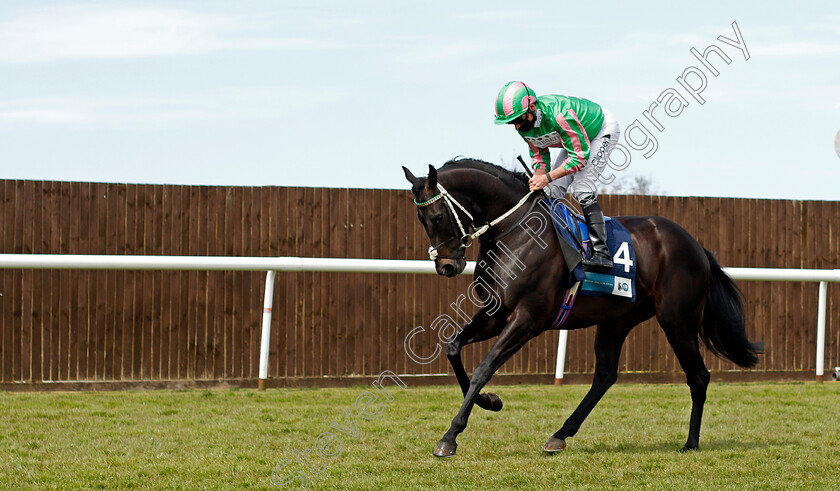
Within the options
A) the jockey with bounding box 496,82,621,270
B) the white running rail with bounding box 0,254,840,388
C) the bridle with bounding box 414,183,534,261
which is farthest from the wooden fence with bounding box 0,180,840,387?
the bridle with bounding box 414,183,534,261

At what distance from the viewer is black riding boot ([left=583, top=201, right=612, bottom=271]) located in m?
5.71

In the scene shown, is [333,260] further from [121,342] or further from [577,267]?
[577,267]

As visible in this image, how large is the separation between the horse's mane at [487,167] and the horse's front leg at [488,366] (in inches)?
33.2

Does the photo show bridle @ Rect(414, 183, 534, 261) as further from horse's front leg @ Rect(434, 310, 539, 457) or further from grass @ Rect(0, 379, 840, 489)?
grass @ Rect(0, 379, 840, 489)

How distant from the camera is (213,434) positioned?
615 centimetres

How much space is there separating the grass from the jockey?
1.32m

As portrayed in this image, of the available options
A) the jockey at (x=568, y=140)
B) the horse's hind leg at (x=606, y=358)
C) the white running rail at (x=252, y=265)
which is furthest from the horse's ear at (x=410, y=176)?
the white running rail at (x=252, y=265)

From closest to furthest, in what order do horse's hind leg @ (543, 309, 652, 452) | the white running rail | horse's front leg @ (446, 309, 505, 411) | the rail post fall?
1. horse's front leg @ (446, 309, 505, 411)
2. horse's hind leg @ (543, 309, 652, 452)
3. the white running rail
4. the rail post

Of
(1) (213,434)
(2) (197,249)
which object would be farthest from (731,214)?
(1) (213,434)

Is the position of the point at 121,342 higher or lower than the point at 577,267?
lower

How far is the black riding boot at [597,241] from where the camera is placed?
18.7ft

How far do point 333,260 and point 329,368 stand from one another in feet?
3.91

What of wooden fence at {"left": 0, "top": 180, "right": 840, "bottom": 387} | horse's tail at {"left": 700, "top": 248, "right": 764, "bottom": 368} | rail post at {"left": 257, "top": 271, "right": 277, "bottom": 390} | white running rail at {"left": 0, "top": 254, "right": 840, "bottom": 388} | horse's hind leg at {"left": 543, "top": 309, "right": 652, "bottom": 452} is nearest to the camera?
horse's hind leg at {"left": 543, "top": 309, "right": 652, "bottom": 452}

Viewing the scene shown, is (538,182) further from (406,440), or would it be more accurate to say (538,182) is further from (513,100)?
(406,440)
